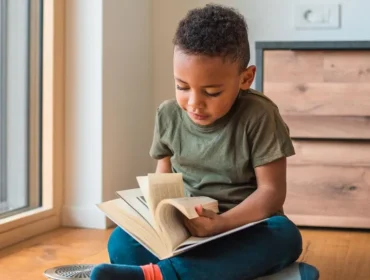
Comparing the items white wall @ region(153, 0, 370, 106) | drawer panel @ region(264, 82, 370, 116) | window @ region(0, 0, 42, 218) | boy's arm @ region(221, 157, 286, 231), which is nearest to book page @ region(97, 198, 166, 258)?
boy's arm @ region(221, 157, 286, 231)

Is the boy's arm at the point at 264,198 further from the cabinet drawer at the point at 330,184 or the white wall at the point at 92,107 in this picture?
the white wall at the point at 92,107

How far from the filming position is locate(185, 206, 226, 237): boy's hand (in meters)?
1.01

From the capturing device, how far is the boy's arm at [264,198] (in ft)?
3.51

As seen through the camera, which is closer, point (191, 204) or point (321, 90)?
point (191, 204)

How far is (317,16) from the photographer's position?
2.03 metres

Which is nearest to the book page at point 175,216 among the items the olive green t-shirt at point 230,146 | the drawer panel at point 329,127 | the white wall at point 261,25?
the olive green t-shirt at point 230,146

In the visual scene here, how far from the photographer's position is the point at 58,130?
1.80 m

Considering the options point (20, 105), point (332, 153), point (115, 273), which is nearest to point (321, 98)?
point (332, 153)

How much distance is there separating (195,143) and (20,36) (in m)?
0.79

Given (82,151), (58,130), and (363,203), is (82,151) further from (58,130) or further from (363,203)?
(363,203)

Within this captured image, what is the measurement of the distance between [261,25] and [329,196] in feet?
2.06

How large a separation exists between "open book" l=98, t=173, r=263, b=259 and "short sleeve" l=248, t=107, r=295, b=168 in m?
0.12

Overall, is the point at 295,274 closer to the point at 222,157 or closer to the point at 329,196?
the point at 222,157

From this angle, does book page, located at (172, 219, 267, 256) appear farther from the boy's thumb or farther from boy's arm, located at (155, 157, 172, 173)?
boy's arm, located at (155, 157, 172, 173)
